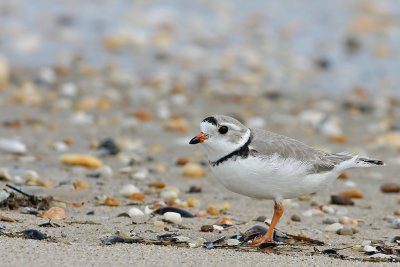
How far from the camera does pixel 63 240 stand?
4.77 metres

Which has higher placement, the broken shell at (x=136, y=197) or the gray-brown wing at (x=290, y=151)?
the gray-brown wing at (x=290, y=151)

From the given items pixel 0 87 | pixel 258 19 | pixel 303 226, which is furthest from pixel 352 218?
pixel 258 19

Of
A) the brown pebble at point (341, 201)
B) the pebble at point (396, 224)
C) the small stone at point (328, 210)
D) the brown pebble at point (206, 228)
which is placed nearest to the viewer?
the brown pebble at point (206, 228)

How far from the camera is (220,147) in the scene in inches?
197

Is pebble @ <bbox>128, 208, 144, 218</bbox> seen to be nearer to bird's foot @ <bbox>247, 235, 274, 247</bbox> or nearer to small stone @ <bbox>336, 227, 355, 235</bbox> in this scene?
bird's foot @ <bbox>247, 235, 274, 247</bbox>

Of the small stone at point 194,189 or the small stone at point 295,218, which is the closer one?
the small stone at point 295,218

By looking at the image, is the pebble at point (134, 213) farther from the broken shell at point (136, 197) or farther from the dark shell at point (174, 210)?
the broken shell at point (136, 197)

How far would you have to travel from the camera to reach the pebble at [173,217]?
18.2 ft

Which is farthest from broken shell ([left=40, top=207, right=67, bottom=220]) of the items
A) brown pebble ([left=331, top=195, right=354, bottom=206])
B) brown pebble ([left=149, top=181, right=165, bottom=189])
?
brown pebble ([left=331, top=195, right=354, bottom=206])

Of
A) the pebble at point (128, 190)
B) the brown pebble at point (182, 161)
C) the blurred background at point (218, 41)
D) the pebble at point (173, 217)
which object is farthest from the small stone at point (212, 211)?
the blurred background at point (218, 41)

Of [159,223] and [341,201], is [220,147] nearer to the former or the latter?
[159,223]

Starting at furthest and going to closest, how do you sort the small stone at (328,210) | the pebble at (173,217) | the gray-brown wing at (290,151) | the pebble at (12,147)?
the pebble at (12,147)
the small stone at (328,210)
the pebble at (173,217)
the gray-brown wing at (290,151)

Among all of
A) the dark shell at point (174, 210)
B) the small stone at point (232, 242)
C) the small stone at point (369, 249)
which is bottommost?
the small stone at point (232, 242)

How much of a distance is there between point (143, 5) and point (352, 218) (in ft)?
36.1
